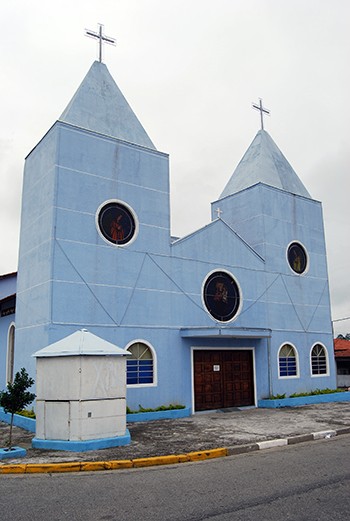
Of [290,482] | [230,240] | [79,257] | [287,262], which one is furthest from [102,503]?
[287,262]

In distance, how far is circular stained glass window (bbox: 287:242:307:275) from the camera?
2005 cm

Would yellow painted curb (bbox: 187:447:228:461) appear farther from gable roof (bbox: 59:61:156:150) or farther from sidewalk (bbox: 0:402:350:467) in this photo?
gable roof (bbox: 59:61:156:150)

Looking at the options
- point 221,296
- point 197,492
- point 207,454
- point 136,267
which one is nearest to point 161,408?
point 136,267

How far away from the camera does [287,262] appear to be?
19.8 meters

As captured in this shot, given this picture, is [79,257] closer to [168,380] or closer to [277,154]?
[168,380]

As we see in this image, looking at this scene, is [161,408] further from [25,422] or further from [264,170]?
[264,170]

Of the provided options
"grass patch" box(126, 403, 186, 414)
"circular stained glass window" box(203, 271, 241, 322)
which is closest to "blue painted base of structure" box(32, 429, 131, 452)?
"grass patch" box(126, 403, 186, 414)

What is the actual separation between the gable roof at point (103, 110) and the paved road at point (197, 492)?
35.4 feet

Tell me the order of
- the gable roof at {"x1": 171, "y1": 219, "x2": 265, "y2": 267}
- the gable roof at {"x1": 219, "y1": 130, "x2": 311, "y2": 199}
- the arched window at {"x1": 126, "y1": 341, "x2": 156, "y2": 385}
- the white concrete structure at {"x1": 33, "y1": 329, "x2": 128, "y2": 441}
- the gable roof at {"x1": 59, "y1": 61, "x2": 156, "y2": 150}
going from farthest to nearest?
the gable roof at {"x1": 219, "y1": 130, "x2": 311, "y2": 199}
the gable roof at {"x1": 171, "y1": 219, "x2": 265, "y2": 267}
the gable roof at {"x1": 59, "y1": 61, "x2": 156, "y2": 150}
the arched window at {"x1": 126, "y1": 341, "x2": 156, "y2": 385}
the white concrete structure at {"x1": 33, "y1": 329, "x2": 128, "y2": 441}

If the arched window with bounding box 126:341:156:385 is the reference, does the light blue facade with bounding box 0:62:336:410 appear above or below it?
above

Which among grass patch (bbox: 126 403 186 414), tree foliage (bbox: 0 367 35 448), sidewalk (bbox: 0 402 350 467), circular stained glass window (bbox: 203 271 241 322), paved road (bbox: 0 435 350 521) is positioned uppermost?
circular stained glass window (bbox: 203 271 241 322)

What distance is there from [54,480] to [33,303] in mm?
7324

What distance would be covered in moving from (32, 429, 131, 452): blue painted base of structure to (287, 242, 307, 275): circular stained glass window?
12.1 m

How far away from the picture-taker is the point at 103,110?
16031mm
